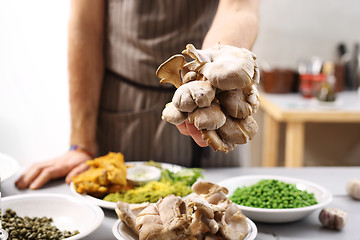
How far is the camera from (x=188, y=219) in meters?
0.87

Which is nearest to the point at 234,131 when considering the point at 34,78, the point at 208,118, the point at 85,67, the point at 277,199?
the point at 208,118

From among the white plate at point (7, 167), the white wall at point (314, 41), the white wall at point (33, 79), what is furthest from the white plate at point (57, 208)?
the white wall at point (314, 41)

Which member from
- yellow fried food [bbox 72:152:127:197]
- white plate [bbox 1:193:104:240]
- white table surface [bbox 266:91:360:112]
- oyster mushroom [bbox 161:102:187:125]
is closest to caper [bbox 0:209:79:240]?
white plate [bbox 1:193:104:240]

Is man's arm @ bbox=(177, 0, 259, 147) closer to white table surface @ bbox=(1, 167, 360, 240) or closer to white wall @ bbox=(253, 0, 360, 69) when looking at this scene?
white table surface @ bbox=(1, 167, 360, 240)

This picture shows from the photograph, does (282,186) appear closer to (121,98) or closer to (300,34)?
(121,98)

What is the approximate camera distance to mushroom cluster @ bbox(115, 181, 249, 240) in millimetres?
856

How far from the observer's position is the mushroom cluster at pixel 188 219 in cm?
86

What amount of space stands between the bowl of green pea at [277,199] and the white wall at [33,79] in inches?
62.8

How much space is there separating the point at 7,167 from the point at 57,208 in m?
0.31

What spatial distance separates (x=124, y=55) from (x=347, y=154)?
2682mm

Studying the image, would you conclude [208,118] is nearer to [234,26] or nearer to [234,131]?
[234,131]

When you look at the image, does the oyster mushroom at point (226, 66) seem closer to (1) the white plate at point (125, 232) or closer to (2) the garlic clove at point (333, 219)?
(1) the white plate at point (125, 232)

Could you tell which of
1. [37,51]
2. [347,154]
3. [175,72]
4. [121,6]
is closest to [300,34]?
[347,154]

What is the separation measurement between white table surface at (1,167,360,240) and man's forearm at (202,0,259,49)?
45cm
